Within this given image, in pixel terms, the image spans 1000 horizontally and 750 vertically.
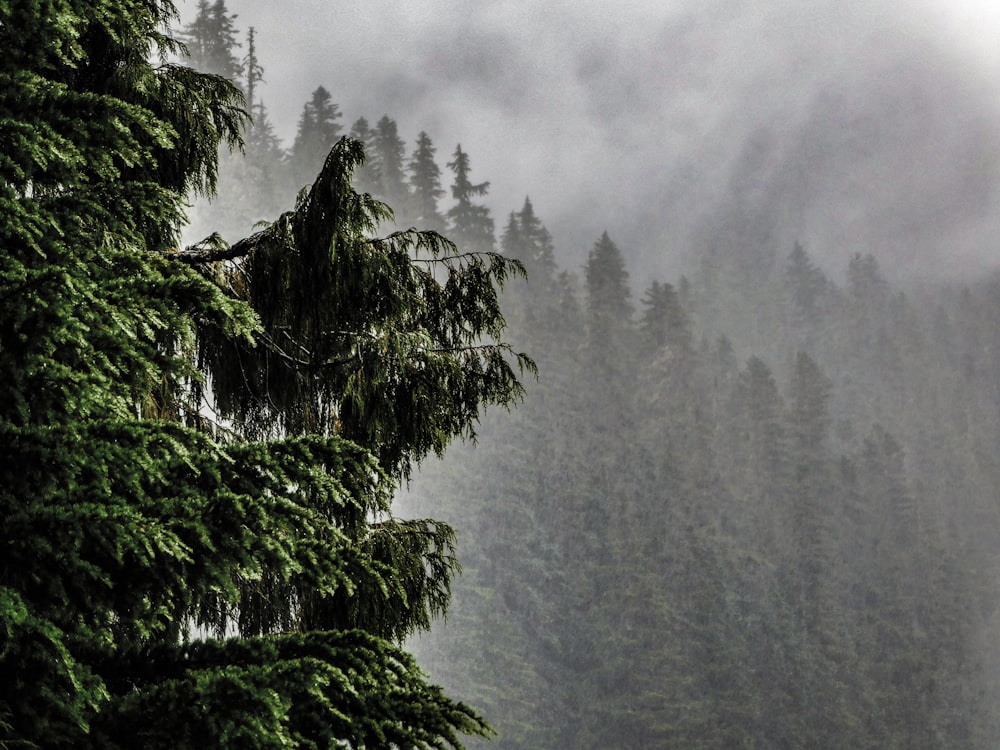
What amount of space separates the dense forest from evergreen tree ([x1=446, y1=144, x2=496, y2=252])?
0.71 feet

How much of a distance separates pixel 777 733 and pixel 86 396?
193ft

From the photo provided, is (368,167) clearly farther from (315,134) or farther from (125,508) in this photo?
(125,508)

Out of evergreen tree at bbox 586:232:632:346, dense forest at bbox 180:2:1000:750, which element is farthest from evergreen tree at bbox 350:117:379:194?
evergreen tree at bbox 586:232:632:346

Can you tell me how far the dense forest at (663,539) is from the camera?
174 feet

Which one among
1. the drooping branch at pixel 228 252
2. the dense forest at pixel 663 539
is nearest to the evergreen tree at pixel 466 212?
the dense forest at pixel 663 539

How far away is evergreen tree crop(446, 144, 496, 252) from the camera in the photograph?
72.7 m

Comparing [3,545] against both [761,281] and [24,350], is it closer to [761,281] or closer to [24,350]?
[24,350]

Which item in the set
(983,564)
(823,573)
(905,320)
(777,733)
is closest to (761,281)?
(905,320)

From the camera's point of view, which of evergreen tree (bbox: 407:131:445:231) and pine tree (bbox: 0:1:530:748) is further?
evergreen tree (bbox: 407:131:445:231)

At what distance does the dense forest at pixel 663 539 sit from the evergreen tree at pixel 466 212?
0.22m

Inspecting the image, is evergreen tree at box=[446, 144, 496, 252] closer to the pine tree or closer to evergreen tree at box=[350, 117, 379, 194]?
evergreen tree at box=[350, 117, 379, 194]

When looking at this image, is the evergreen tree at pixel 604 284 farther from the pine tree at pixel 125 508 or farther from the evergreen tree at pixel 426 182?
the pine tree at pixel 125 508

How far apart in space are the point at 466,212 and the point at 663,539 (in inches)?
1270

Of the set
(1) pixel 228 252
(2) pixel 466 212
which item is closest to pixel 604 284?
(2) pixel 466 212
